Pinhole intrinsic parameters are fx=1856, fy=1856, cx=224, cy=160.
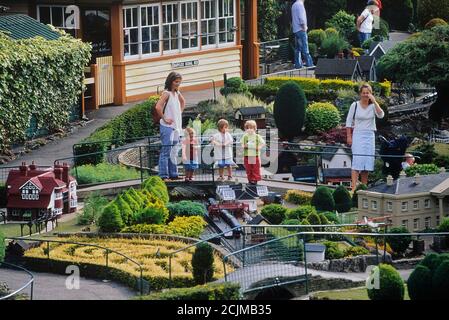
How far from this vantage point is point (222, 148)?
41.9 meters

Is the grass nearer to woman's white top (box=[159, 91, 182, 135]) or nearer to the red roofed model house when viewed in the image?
the red roofed model house

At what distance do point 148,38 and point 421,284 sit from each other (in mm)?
25490

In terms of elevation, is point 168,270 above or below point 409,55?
below

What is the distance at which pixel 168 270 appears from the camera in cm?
3459

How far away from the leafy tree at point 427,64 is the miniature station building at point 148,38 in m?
6.95

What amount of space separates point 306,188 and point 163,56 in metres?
14.0

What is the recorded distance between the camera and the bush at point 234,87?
5334 centimetres

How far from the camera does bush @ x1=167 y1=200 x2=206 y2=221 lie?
39.0 metres

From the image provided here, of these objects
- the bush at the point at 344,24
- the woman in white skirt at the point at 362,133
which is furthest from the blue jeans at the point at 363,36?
the woman in white skirt at the point at 362,133

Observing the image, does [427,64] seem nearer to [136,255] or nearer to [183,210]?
[183,210]

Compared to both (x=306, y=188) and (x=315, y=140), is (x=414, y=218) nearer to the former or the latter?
(x=306, y=188)

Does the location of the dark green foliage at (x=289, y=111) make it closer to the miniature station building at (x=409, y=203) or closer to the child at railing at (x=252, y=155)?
the child at railing at (x=252, y=155)

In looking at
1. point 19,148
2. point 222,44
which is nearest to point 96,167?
point 19,148

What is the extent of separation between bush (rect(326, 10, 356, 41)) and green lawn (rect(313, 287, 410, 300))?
106 feet
